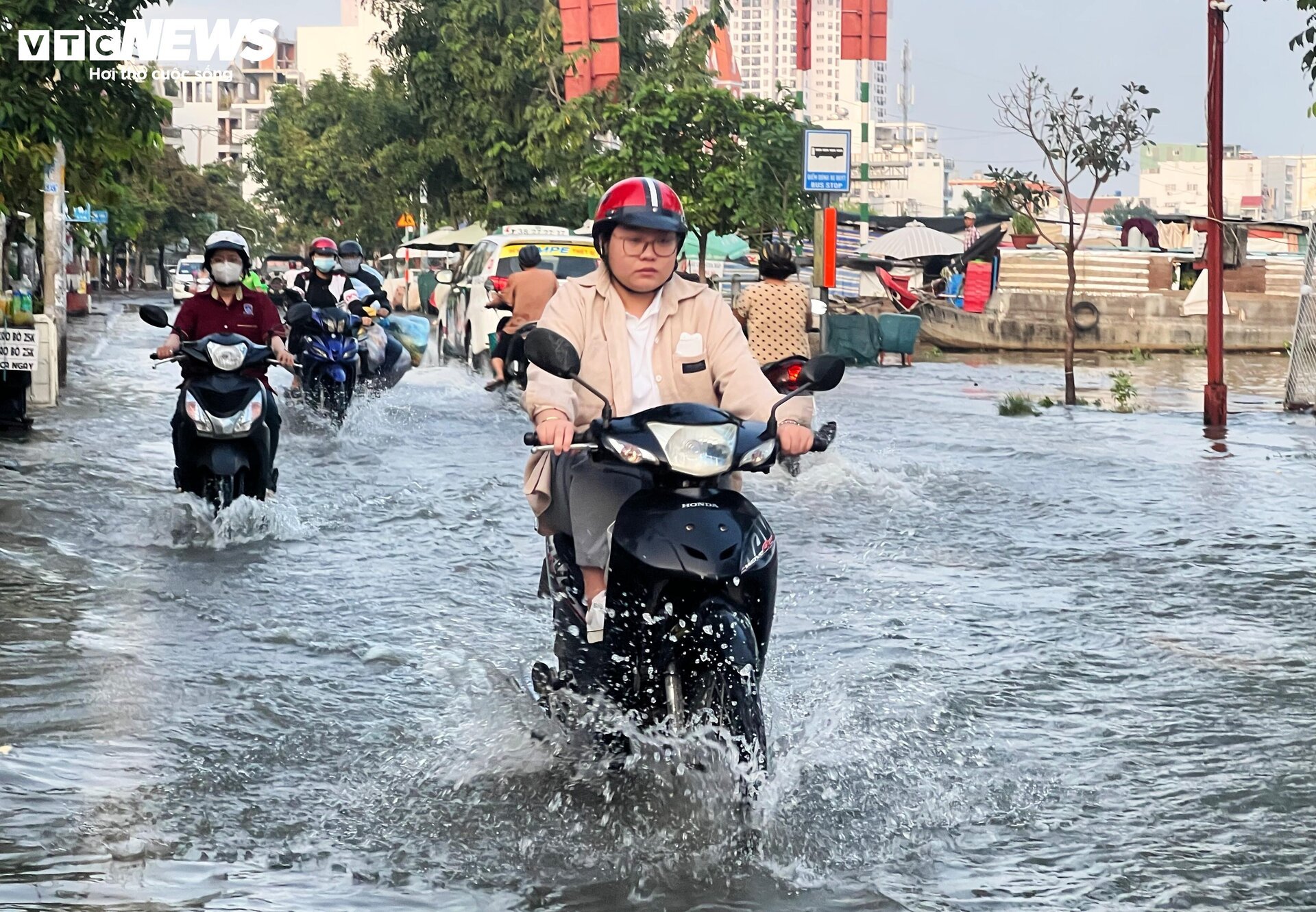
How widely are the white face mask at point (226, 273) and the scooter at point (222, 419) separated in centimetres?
50

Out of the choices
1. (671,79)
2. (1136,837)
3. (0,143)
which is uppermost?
(671,79)

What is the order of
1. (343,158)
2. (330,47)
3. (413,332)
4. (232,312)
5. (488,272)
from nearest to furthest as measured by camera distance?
(232,312) → (488,272) → (413,332) → (343,158) → (330,47)

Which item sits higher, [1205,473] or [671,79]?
[671,79]

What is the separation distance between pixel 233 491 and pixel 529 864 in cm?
575

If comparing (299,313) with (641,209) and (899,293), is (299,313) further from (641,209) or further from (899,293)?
(899,293)

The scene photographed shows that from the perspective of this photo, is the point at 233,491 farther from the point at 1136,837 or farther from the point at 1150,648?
the point at 1136,837

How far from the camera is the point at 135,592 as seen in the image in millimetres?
8141

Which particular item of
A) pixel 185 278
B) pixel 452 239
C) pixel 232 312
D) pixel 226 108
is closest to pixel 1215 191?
pixel 232 312

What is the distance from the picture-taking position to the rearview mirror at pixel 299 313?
15.2m

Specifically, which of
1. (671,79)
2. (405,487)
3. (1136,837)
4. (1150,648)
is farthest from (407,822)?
(671,79)

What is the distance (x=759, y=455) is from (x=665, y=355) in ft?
1.98

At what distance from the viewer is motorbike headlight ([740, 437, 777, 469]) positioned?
4605 mm

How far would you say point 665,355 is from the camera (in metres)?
5.12

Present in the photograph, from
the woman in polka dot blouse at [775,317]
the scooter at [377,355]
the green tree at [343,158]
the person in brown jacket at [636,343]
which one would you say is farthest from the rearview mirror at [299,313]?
the green tree at [343,158]
